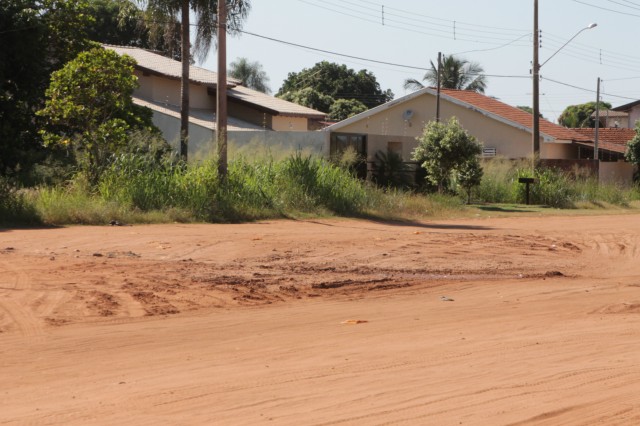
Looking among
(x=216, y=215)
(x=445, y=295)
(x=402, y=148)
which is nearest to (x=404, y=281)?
(x=445, y=295)

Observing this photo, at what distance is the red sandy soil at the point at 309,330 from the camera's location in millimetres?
7508

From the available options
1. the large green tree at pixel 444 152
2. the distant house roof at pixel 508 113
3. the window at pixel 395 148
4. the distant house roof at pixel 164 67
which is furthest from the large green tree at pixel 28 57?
the distant house roof at pixel 508 113

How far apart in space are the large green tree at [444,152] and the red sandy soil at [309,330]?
13.9 meters

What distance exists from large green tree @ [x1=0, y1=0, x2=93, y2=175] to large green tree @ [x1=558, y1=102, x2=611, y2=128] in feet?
209

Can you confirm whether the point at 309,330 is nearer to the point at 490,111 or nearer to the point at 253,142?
the point at 253,142

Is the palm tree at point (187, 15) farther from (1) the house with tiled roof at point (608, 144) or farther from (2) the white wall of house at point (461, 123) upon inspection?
(1) the house with tiled roof at point (608, 144)

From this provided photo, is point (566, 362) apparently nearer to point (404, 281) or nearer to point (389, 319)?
point (389, 319)

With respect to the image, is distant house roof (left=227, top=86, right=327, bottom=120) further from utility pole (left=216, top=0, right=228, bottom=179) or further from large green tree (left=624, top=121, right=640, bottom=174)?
utility pole (left=216, top=0, right=228, bottom=179)

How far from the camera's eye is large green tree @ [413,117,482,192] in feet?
114


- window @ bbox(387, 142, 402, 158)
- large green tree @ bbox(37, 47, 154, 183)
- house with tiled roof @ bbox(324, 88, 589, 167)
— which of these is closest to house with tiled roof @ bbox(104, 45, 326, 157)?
house with tiled roof @ bbox(324, 88, 589, 167)

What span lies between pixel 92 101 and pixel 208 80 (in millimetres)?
25900

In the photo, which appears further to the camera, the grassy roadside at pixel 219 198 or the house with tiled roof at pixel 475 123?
→ the house with tiled roof at pixel 475 123

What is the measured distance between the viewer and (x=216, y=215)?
24.0 m

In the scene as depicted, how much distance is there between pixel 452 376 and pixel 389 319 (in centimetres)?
361
